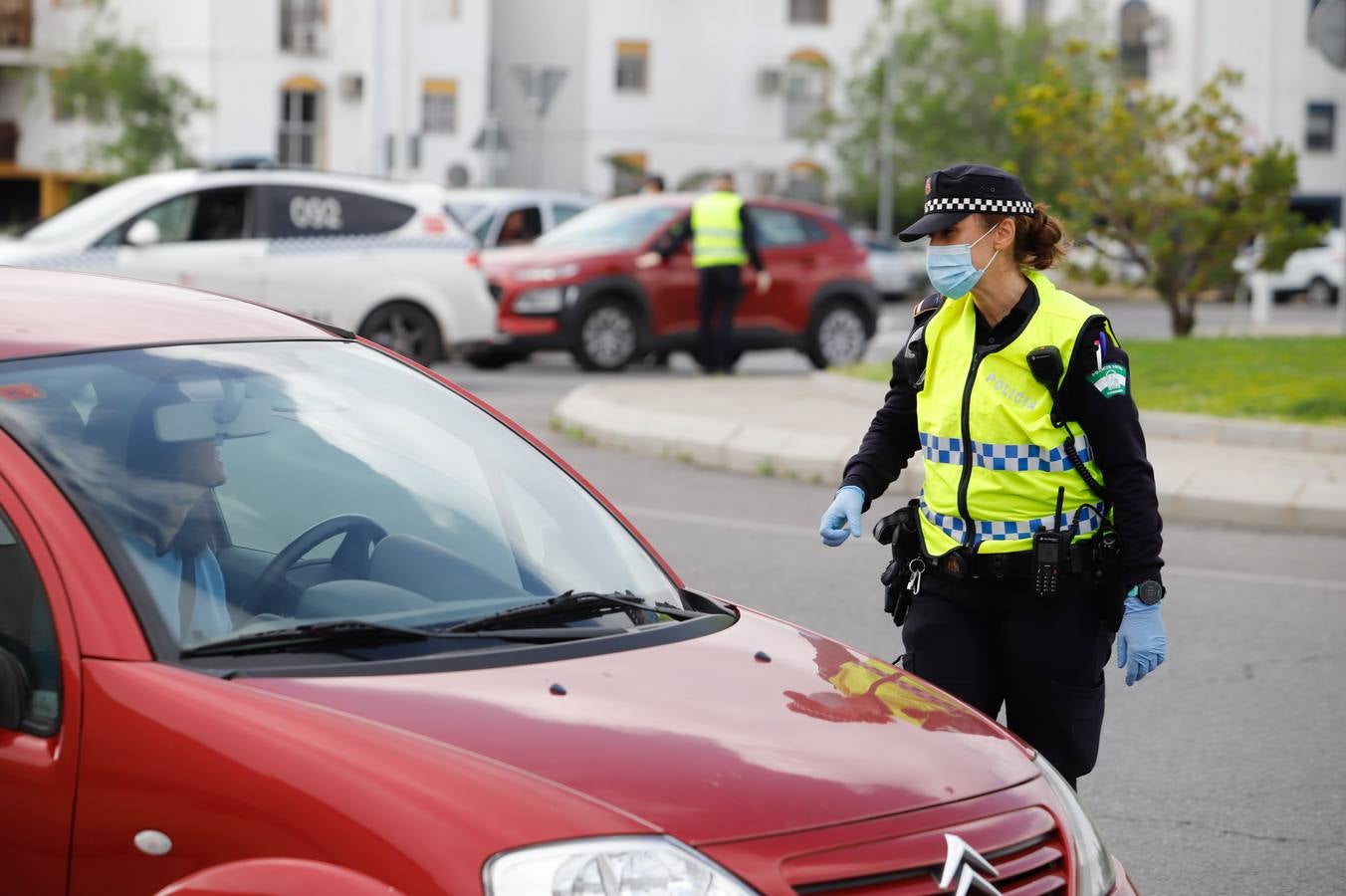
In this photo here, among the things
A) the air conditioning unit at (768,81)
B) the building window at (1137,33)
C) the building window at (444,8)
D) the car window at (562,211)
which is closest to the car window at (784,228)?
the car window at (562,211)

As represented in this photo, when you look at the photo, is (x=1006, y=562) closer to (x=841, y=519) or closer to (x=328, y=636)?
(x=841, y=519)

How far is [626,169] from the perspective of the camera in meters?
51.5

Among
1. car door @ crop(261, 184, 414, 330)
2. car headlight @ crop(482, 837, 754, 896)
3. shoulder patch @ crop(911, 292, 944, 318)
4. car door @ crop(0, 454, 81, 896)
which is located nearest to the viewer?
car headlight @ crop(482, 837, 754, 896)

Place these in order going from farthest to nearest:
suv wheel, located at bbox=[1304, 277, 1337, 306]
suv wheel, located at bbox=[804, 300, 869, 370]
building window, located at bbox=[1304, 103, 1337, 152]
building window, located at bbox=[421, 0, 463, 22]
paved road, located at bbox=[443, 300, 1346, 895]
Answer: building window, located at bbox=[1304, 103, 1337, 152] < building window, located at bbox=[421, 0, 463, 22] < suv wheel, located at bbox=[1304, 277, 1337, 306] < suv wheel, located at bbox=[804, 300, 869, 370] < paved road, located at bbox=[443, 300, 1346, 895]

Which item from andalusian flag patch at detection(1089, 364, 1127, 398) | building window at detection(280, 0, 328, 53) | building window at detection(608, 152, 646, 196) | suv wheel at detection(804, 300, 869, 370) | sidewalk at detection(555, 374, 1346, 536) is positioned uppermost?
building window at detection(280, 0, 328, 53)

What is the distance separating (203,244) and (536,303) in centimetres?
337

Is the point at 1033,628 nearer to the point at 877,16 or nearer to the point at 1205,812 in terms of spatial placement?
the point at 1205,812

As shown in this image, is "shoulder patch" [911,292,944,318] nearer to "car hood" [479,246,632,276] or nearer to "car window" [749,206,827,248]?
"car hood" [479,246,632,276]

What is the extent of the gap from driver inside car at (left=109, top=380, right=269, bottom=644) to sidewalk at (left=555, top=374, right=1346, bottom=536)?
7.87m

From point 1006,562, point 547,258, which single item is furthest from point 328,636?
point 547,258

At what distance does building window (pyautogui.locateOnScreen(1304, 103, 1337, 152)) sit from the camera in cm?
5644

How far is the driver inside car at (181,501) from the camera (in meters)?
3.19

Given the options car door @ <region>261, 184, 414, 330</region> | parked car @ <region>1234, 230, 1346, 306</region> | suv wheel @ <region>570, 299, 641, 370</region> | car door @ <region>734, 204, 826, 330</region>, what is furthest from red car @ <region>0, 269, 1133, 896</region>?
parked car @ <region>1234, 230, 1346, 306</region>

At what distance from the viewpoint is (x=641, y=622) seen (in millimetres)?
3582
